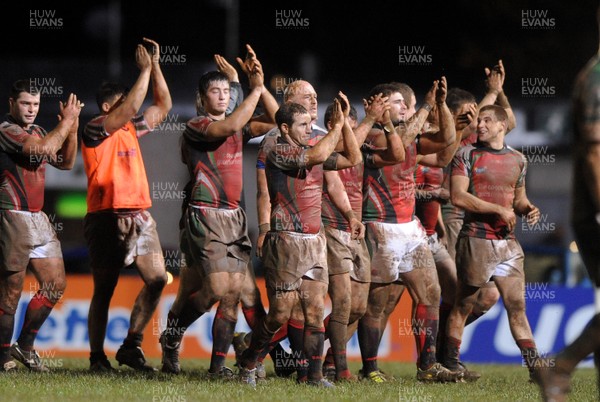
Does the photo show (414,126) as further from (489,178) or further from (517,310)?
(517,310)

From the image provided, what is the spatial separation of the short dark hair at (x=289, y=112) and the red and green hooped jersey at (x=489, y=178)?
194cm

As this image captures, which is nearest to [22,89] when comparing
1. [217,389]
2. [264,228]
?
[264,228]

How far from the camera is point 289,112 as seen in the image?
34.6ft

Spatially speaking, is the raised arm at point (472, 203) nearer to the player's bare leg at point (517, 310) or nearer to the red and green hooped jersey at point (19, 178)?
the player's bare leg at point (517, 310)

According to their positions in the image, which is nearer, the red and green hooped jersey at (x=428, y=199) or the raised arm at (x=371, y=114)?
the raised arm at (x=371, y=114)

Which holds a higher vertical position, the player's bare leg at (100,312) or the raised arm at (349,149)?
the raised arm at (349,149)

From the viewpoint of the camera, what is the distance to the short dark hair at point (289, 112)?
415 inches

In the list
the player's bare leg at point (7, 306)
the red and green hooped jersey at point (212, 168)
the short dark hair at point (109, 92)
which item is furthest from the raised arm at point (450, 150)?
the player's bare leg at point (7, 306)

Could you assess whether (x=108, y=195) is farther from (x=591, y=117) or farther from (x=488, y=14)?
(x=488, y=14)

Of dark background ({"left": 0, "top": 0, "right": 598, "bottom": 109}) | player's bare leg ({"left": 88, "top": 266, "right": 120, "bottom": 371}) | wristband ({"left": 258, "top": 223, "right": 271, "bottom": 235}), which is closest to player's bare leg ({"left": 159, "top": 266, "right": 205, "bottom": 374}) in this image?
player's bare leg ({"left": 88, "top": 266, "right": 120, "bottom": 371})

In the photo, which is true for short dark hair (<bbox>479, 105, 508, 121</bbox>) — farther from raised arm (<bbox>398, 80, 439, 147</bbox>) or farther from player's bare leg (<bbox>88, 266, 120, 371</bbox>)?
player's bare leg (<bbox>88, 266, 120, 371</bbox>)

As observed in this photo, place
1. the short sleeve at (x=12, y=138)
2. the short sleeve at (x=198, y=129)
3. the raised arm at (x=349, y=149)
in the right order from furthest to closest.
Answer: the short sleeve at (x=12, y=138) < the short sleeve at (x=198, y=129) < the raised arm at (x=349, y=149)

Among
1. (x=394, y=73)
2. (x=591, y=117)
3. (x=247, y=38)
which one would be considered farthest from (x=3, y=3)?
(x=591, y=117)

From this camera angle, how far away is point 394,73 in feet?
111
